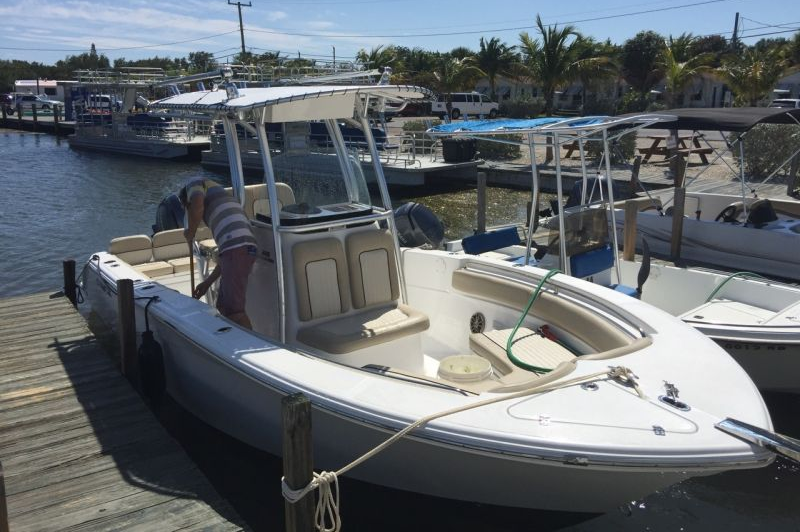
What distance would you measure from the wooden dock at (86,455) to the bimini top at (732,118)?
8.12 meters

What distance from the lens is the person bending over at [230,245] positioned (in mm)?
5023

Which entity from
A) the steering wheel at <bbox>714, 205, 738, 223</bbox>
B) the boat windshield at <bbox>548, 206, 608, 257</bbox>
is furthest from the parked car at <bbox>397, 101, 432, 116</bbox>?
the boat windshield at <bbox>548, 206, 608, 257</bbox>

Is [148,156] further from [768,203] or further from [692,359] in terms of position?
[692,359]

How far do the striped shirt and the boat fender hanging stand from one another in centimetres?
100

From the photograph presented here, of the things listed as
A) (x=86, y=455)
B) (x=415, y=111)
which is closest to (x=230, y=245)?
(x=86, y=455)

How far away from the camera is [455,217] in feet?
57.0

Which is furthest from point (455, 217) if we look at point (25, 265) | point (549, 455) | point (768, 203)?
point (549, 455)

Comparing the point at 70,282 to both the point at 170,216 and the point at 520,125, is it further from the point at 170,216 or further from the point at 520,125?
the point at 520,125

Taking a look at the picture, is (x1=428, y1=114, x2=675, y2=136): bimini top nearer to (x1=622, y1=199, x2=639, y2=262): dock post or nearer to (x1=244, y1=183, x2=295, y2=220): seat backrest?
(x1=244, y1=183, x2=295, y2=220): seat backrest

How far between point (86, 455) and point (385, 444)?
2290 millimetres

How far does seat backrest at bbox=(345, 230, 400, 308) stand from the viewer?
17.3ft

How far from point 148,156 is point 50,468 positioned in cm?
2876

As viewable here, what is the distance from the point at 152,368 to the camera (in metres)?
5.42

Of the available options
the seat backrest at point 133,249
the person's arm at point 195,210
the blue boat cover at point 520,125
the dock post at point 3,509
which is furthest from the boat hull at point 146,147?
the dock post at point 3,509
